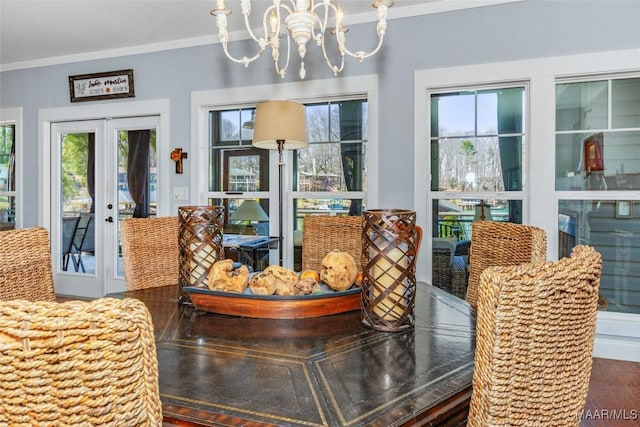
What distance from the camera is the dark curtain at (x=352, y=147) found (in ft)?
11.8

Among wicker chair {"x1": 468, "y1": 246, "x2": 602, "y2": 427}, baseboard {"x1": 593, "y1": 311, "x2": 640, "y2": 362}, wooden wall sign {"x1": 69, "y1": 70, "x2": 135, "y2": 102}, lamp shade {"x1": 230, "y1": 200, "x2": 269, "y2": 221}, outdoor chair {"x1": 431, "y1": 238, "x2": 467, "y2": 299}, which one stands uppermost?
wooden wall sign {"x1": 69, "y1": 70, "x2": 135, "y2": 102}

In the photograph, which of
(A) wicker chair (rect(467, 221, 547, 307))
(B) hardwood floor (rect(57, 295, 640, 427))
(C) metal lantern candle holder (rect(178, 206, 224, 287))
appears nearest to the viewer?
(C) metal lantern candle holder (rect(178, 206, 224, 287))

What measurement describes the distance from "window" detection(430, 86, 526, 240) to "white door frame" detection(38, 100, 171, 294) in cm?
253

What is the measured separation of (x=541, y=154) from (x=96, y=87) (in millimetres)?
4207

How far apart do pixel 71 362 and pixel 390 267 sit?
32.6 inches

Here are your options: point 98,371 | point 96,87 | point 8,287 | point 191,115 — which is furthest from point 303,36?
point 96,87

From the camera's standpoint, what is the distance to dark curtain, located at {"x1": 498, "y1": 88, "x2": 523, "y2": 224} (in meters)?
3.15

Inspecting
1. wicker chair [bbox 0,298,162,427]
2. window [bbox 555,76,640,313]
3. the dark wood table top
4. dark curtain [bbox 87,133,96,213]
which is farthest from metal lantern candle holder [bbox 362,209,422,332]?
dark curtain [bbox 87,133,96,213]

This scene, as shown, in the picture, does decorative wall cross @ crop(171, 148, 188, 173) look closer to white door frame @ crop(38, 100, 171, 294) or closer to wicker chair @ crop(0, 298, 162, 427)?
white door frame @ crop(38, 100, 171, 294)

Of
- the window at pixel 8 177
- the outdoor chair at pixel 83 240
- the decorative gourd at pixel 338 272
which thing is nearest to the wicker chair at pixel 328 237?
the decorative gourd at pixel 338 272

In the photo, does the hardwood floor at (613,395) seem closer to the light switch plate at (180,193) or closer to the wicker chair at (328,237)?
the wicker chair at (328,237)

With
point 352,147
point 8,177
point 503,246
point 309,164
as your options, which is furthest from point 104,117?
point 503,246

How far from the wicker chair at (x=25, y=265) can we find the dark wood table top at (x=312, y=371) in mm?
602

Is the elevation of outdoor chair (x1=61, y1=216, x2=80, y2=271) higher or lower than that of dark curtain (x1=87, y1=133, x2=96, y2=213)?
lower
